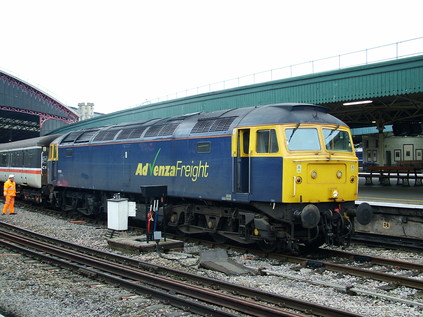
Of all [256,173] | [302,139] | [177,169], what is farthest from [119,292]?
[177,169]

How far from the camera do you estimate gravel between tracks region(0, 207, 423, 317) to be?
6.71 metres

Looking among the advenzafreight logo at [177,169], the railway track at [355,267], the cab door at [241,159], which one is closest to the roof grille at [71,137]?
the advenzafreight logo at [177,169]

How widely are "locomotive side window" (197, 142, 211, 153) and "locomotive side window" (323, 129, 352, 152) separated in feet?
10.4

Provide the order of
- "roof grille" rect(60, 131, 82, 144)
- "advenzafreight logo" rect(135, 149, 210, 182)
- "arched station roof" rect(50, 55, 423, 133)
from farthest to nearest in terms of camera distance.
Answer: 1. "roof grille" rect(60, 131, 82, 144)
2. "arched station roof" rect(50, 55, 423, 133)
3. "advenzafreight logo" rect(135, 149, 210, 182)

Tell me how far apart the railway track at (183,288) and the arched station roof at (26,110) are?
43.7 metres

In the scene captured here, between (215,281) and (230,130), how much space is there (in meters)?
4.48

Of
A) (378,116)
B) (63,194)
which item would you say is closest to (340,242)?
(63,194)

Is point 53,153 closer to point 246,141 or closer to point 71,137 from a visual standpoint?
point 71,137

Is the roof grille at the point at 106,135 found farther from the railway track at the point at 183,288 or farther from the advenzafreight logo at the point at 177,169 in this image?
the railway track at the point at 183,288

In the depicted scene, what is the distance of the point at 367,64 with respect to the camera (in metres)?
17.7

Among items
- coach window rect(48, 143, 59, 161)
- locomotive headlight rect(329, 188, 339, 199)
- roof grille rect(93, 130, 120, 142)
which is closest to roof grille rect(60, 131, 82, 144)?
coach window rect(48, 143, 59, 161)

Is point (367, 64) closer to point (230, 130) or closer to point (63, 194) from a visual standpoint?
point (230, 130)

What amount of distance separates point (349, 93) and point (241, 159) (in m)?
9.49

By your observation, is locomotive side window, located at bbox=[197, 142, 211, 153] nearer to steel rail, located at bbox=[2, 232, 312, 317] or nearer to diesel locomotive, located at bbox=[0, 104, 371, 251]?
diesel locomotive, located at bbox=[0, 104, 371, 251]
